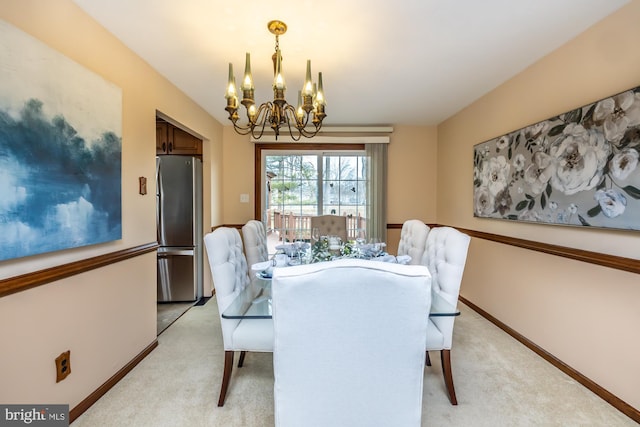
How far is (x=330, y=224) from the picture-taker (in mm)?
3459

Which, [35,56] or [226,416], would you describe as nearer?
[35,56]

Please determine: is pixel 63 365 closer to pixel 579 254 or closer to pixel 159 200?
pixel 159 200

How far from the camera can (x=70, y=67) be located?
1.52 metres

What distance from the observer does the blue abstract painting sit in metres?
1.23

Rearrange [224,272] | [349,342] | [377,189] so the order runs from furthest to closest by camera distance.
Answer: [377,189] → [224,272] → [349,342]

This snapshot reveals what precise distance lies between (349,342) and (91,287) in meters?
1.68

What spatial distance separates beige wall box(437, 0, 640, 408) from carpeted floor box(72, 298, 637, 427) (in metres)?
0.23

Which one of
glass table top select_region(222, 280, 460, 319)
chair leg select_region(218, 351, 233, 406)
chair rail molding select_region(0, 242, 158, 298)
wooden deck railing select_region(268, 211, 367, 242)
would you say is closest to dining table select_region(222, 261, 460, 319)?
glass table top select_region(222, 280, 460, 319)

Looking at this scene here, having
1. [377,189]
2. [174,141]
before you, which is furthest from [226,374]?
[377,189]

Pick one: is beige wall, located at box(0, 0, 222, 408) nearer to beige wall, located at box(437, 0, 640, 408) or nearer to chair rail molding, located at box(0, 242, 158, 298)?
chair rail molding, located at box(0, 242, 158, 298)

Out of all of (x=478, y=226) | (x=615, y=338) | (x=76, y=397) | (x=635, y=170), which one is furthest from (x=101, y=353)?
(x=478, y=226)

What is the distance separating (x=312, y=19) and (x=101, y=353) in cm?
248

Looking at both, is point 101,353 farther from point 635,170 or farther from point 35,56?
point 635,170

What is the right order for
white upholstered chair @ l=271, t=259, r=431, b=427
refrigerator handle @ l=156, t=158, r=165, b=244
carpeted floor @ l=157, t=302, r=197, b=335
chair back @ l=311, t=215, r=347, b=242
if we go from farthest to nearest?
1. chair back @ l=311, t=215, r=347, b=242
2. refrigerator handle @ l=156, t=158, r=165, b=244
3. carpeted floor @ l=157, t=302, r=197, b=335
4. white upholstered chair @ l=271, t=259, r=431, b=427
